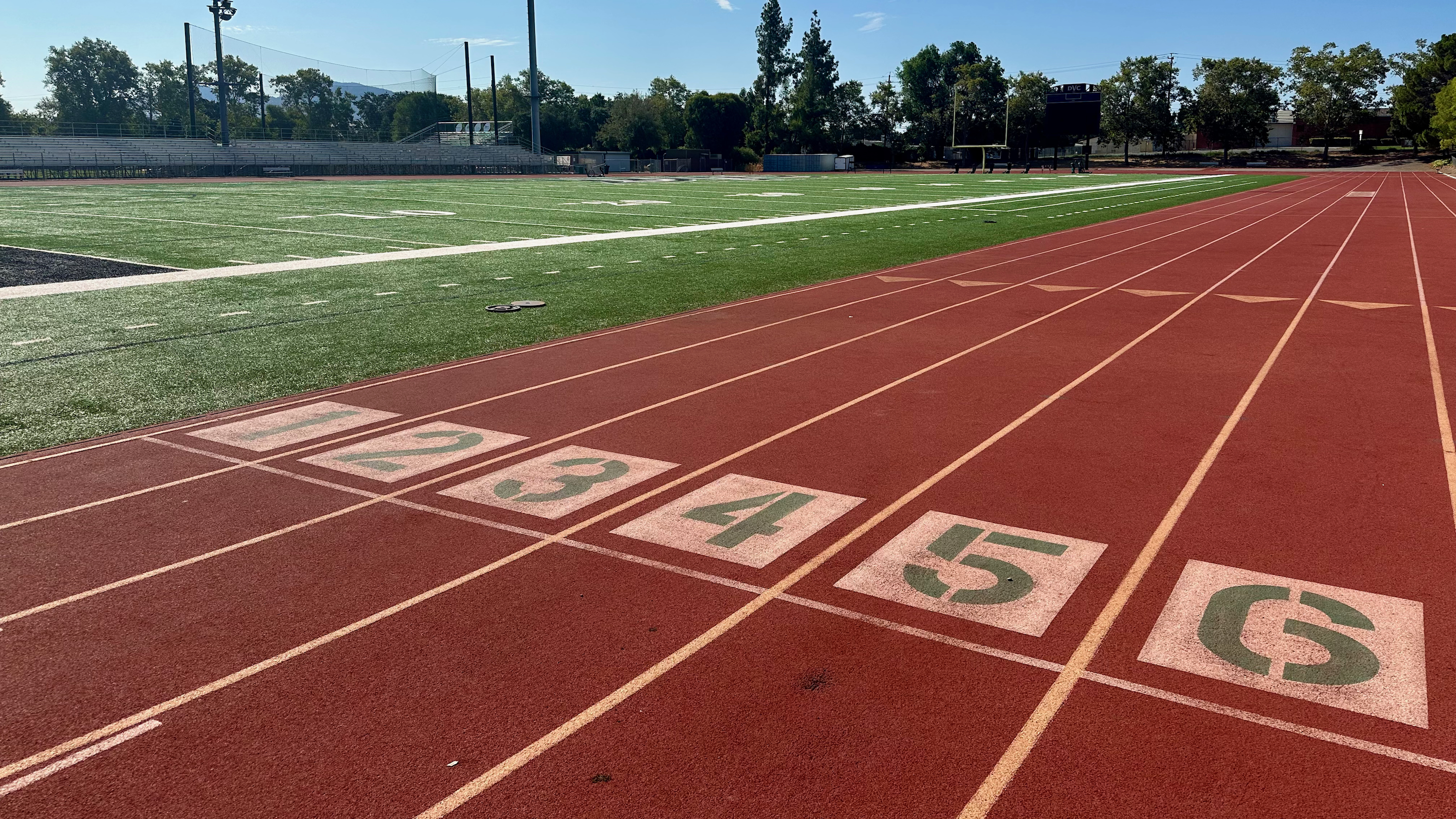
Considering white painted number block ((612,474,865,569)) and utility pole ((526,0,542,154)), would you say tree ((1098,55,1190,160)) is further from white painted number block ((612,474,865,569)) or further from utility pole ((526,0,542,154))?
white painted number block ((612,474,865,569))

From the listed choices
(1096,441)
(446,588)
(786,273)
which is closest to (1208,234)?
(786,273)

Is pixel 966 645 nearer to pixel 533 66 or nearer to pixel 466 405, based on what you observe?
pixel 466 405

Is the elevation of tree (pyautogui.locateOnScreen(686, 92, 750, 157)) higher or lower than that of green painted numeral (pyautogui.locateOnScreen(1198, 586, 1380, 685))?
higher

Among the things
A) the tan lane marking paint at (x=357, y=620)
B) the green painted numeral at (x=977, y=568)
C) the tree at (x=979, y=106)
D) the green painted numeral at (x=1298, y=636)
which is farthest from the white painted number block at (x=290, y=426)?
the tree at (x=979, y=106)

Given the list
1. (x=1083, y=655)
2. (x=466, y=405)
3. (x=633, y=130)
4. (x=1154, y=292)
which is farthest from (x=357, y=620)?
(x=633, y=130)

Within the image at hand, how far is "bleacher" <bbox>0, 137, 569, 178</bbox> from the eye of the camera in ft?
200

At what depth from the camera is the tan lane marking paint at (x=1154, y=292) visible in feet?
47.6

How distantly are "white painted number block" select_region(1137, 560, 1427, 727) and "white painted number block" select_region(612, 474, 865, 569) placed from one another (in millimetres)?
1940

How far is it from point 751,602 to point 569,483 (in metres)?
2.10

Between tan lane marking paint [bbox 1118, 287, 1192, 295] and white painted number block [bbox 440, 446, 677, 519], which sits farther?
tan lane marking paint [bbox 1118, 287, 1192, 295]

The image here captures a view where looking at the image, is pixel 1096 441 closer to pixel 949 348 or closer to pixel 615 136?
pixel 949 348

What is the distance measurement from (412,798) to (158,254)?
1868cm

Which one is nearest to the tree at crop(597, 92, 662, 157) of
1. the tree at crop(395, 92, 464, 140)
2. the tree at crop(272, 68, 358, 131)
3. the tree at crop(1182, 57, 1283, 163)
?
the tree at crop(395, 92, 464, 140)

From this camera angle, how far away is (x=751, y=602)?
15.6 feet
